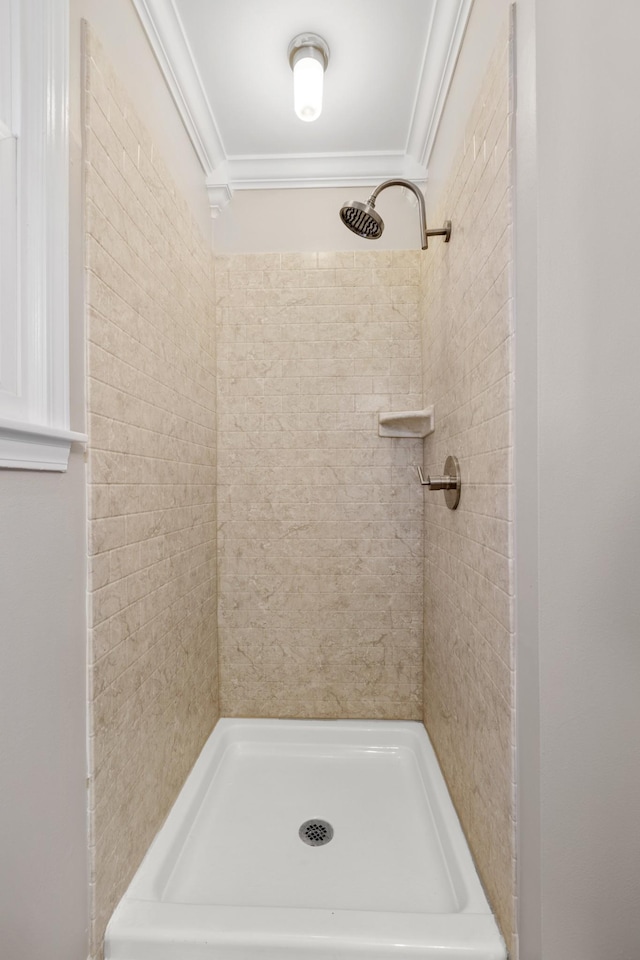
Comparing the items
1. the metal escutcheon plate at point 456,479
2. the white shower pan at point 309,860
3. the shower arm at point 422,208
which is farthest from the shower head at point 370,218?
the white shower pan at point 309,860

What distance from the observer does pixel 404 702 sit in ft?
6.46

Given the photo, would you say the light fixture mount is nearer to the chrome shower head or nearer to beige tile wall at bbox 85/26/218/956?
the chrome shower head

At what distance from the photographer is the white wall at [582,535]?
32.9 inches

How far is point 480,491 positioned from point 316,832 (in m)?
1.14

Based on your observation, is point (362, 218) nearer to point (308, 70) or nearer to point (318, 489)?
point (308, 70)

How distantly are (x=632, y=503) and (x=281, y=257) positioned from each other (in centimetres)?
165

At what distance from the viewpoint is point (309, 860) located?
1.34m

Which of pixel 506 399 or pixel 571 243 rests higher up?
pixel 571 243

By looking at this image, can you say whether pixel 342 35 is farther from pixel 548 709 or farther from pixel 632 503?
pixel 548 709

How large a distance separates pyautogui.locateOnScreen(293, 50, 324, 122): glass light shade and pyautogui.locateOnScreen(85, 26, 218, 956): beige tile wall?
0.45 metres

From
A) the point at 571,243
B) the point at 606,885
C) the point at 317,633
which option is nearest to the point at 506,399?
the point at 571,243

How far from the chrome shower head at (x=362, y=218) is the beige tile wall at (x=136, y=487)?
538mm

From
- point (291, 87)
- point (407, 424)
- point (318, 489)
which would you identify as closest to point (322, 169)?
point (291, 87)

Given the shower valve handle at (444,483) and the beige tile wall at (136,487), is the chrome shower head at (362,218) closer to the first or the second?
the beige tile wall at (136,487)
